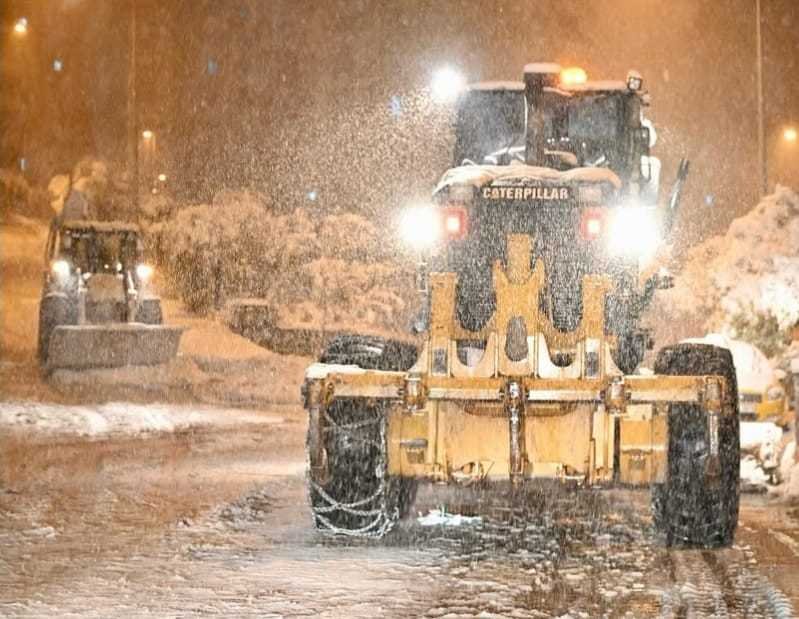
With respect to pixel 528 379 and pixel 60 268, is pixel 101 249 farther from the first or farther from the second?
pixel 528 379

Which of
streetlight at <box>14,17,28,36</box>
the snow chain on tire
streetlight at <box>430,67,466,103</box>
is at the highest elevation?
streetlight at <box>14,17,28,36</box>

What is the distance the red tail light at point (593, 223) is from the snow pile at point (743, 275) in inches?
441

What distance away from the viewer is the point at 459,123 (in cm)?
1059

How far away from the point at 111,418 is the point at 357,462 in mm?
9719

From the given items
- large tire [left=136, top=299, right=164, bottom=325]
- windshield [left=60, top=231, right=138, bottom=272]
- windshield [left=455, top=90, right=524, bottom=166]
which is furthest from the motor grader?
windshield [left=60, top=231, right=138, bottom=272]

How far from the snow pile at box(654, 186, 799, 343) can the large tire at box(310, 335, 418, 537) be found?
11898mm

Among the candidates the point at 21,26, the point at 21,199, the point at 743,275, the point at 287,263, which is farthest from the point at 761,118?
the point at 21,26

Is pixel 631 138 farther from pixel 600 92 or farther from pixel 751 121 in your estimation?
pixel 751 121

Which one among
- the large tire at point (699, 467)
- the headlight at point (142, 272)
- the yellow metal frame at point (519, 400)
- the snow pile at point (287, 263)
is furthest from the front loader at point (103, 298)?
the large tire at point (699, 467)

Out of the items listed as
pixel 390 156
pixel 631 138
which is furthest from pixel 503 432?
pixel 390 156

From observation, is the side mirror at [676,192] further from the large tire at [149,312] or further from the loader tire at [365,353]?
the large tire at [149,312]

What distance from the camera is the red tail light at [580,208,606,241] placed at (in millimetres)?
8617

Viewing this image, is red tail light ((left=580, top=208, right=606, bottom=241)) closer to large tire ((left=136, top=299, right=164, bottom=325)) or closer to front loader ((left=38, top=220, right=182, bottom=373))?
front loader ((left=38, top=220, right=182, bottom=373))

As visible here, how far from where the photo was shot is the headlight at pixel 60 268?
24.2m
